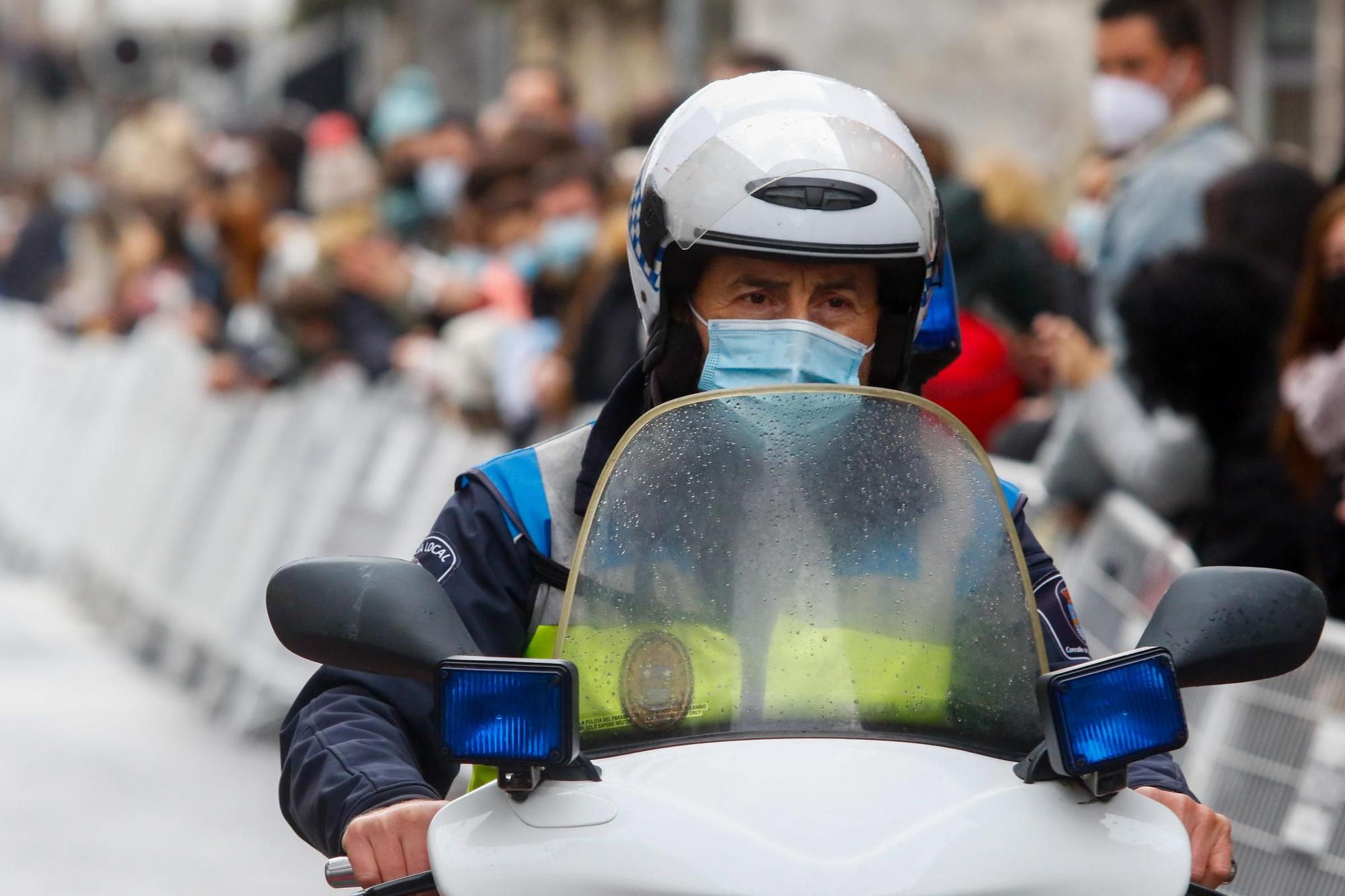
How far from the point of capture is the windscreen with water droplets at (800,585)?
7.79ft

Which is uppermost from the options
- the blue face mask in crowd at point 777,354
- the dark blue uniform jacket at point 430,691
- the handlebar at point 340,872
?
the blue face mask in crowd at point 777,354

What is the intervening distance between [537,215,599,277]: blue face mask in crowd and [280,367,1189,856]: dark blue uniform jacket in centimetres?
578

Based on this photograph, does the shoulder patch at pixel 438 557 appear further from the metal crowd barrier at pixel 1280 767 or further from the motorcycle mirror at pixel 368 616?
the metal crowd barrier at pixel 1280 767

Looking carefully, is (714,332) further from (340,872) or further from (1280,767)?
(1280,767)

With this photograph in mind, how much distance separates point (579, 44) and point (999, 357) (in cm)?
1640

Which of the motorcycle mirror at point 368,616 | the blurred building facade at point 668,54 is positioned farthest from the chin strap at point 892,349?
the blurred building facade at point 668,54

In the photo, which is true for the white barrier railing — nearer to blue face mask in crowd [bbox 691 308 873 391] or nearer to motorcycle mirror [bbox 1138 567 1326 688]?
blue face mask in crowd [bbox 691 308 873 391]

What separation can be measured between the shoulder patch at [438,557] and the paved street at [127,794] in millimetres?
3994

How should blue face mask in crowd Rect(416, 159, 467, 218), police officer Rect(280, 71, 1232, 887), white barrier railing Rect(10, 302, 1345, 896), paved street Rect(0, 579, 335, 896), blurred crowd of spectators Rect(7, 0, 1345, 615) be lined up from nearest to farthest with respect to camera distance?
police officer Rect(280, 71, 1232, 887)
white barrier railing Rect(10, 302, 1345, 896)
blurred crowd of spectators Rect(7, 0, 1345, 615)
paved street Rect(0, 579, 335, 896)
blue face mask in crowd Rect(416, 159, 467, 218)

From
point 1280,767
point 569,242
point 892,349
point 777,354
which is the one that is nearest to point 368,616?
point 777,354

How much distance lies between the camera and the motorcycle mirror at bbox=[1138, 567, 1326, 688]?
96.3 inches

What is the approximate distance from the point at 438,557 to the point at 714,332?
1.39 ft

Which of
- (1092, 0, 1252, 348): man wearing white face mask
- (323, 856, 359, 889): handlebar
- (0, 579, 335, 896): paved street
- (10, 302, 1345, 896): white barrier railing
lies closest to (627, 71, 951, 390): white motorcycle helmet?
(323, 856, 359, 889): handlebar

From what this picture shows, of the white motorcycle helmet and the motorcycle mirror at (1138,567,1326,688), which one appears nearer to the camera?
the motorcycle mirror at (1138,567,1326,688)
